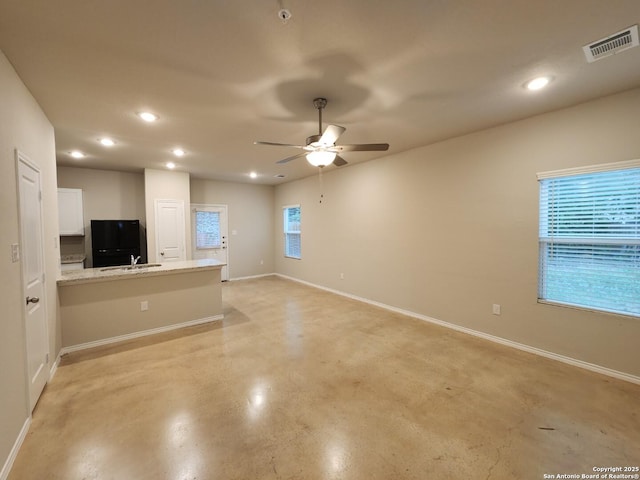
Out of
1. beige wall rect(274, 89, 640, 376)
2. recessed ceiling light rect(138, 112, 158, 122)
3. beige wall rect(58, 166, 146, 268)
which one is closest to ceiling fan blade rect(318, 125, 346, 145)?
recessed ceiling light rect(138, 112, 158, 122)

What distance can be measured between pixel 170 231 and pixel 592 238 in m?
6.62

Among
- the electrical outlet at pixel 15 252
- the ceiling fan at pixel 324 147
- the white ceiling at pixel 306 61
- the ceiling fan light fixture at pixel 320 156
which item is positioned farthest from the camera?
the ceiling fan light fixture at pixel 320 156

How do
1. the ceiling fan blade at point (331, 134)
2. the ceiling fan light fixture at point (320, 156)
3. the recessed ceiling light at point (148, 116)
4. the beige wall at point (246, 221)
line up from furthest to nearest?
the beige wall at point (246, 221) < the recessed ceiling light at point (148, 116) < the ceiling fan light fixture at point (320, 156) < the ceiling fan blade at point (331, 134)

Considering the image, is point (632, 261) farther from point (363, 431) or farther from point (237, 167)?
point (237, 167)

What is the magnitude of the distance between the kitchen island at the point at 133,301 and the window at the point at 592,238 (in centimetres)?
434

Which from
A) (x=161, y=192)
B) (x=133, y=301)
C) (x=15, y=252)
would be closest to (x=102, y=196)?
(x=161, y=192)

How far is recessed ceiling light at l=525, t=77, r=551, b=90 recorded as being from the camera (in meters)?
2.29

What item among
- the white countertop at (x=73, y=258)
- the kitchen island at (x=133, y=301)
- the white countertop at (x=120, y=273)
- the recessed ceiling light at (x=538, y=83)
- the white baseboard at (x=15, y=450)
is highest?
the recessed ceiling light at (x=538, y=83)

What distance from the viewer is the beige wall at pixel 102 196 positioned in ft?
17.5

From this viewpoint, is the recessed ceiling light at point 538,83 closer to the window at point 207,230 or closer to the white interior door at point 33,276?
the white interior door at point 33,276

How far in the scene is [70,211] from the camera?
5.01 metres

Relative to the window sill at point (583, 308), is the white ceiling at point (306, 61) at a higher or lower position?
higher

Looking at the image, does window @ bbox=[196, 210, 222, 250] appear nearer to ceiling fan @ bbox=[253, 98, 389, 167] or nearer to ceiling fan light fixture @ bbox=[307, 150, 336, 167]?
ceiling fan @ bbox=[253, 98, 389, 167]

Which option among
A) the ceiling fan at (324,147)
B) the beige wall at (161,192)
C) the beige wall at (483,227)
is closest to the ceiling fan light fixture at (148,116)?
the ceiling fan at (324,147)
